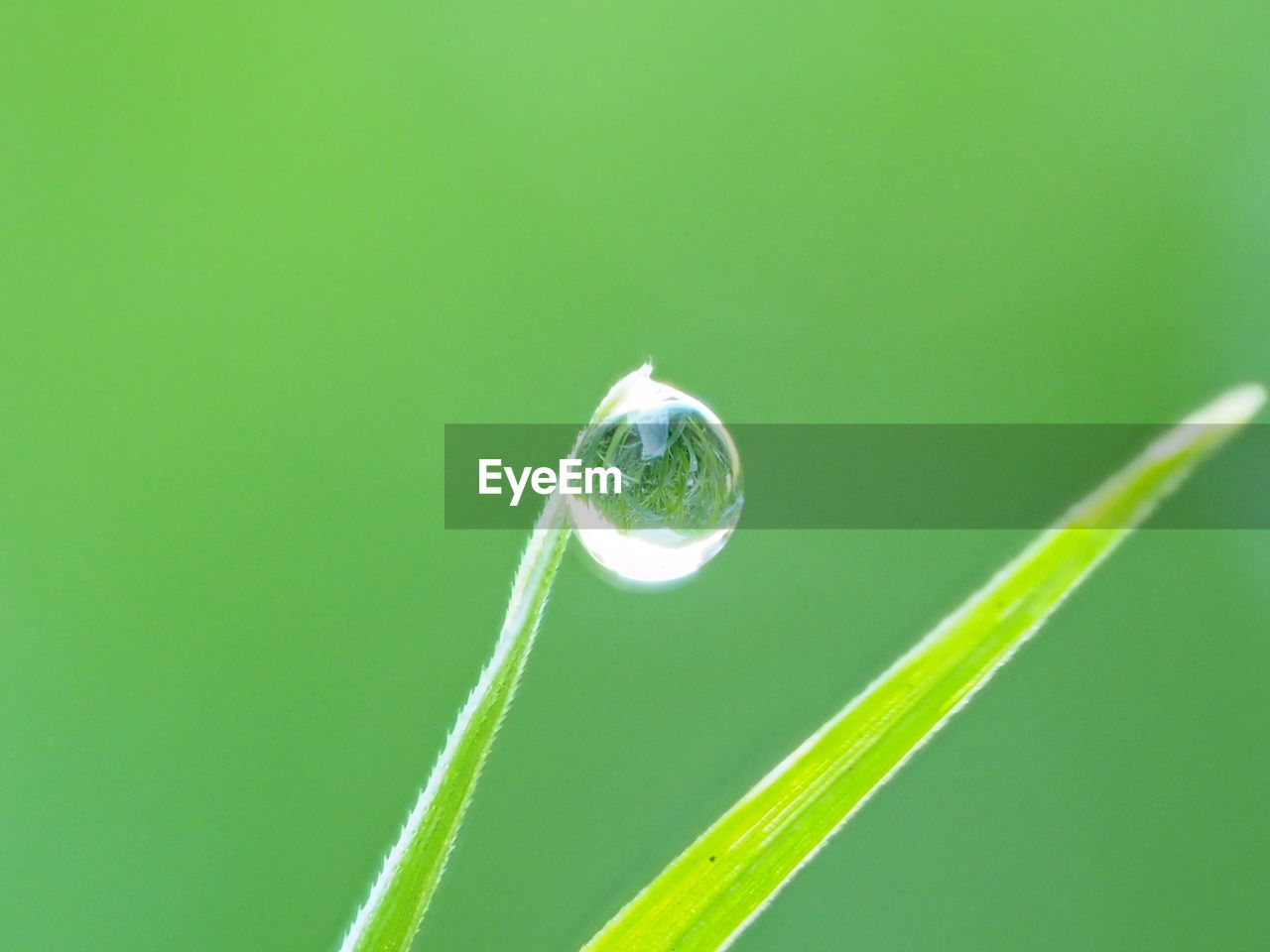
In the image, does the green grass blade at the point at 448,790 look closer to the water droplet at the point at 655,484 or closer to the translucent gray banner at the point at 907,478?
the water droplet at the point at 655,484

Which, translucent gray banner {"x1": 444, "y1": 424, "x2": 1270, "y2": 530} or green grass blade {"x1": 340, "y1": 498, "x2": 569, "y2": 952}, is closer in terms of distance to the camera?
green grass blade {"x1": 340, "y1": 498, "x2": 569, "y2": 952}

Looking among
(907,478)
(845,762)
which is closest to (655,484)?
(845,762)

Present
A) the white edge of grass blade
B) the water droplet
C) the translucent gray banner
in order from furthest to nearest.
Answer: the translucent gray banner → the water droplet → the white edge of grass blade

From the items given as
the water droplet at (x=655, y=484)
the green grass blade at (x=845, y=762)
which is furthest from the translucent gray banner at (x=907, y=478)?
the green grass blade at (x=845, y=762)

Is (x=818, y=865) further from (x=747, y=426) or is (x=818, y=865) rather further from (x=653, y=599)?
(x=747, y=426)

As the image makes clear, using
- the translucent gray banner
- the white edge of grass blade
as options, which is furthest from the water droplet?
the translucent gray banner

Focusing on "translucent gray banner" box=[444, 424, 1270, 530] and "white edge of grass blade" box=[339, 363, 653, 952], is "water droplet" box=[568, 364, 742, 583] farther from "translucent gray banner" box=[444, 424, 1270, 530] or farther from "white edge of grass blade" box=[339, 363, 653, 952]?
"translucent gray banner" box=[444, 424, 1270, 530]
